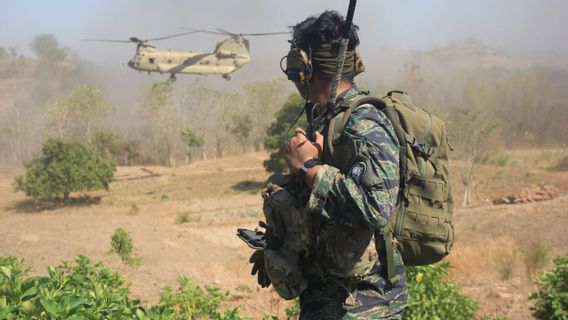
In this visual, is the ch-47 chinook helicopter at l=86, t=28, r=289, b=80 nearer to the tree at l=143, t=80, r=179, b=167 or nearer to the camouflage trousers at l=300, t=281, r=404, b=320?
the tree at l=143, t=80, r=179, b=167

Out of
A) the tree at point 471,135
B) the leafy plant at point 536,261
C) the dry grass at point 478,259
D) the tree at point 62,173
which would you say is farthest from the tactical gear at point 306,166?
the tree at point 471,135

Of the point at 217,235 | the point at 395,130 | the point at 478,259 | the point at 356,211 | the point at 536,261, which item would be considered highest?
the point at 395,130

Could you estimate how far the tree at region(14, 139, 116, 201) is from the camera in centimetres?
2323

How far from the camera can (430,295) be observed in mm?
4941

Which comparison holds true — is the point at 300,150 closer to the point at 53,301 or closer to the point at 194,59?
the point at 53,301

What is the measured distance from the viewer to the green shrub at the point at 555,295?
4969mm

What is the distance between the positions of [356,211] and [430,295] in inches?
138

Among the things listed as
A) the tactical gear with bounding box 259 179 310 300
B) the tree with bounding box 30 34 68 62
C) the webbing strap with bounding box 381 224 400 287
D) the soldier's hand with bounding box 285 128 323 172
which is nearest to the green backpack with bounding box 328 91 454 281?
the webbing strap with bounding box 381 224 400 287

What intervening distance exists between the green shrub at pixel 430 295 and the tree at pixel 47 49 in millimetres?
94099

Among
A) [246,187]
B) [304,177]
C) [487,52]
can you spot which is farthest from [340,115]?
[487,52]

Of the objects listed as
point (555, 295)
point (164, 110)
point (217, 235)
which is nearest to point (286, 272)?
point (555, 295)

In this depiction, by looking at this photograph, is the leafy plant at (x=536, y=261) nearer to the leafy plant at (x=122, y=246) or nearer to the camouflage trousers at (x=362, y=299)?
the leafy plant at (x=122, y=246)

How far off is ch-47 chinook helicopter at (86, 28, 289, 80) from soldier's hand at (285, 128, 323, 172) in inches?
1078

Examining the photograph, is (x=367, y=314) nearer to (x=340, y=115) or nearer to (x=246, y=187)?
(x=340, y=115)
